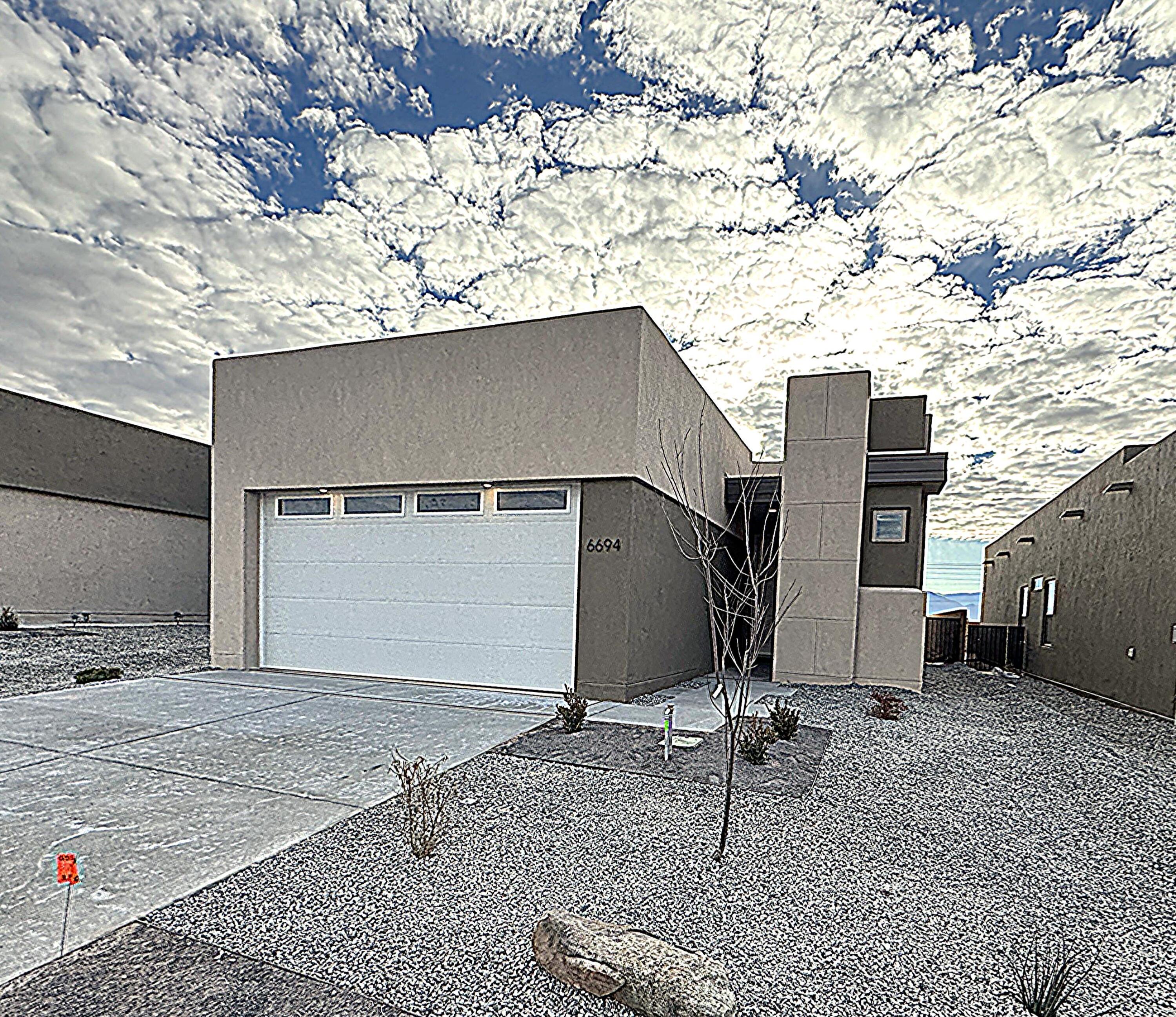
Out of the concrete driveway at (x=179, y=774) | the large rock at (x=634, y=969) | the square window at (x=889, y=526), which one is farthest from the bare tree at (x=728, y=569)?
the concrete driveway at (x=179, y=774)

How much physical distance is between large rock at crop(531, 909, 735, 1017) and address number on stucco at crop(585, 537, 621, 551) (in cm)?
577

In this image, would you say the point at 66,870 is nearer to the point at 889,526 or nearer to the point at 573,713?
the point at 573,713

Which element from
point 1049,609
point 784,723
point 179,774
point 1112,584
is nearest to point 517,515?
point 784,723

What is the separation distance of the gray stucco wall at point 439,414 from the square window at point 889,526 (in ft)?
13.8

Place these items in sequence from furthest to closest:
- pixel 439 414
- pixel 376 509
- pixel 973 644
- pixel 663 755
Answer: pixel 973 644 → pixel 376 509 → pixel 439 414 → pixel 663 755

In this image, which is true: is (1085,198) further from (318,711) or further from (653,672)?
(318,711)

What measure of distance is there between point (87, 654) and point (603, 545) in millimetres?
10905

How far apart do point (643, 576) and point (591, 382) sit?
110 inches

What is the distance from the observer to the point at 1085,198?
7895mm

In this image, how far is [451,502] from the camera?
9453 mm

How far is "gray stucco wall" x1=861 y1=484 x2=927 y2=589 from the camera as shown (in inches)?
463

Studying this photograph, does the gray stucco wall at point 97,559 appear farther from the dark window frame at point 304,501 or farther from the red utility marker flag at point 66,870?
the red utility marker flag at point 66,870

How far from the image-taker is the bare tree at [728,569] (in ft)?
13.8

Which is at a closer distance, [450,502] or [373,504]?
[450,502]
